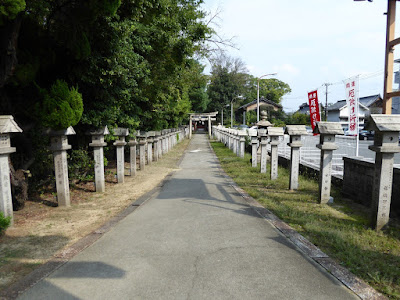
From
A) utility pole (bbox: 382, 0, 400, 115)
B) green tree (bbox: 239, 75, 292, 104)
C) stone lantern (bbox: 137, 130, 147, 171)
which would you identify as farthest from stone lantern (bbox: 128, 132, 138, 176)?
green tree (bbox: 239, 75, 292, 104)

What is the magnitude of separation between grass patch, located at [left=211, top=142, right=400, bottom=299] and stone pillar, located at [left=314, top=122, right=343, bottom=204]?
29cm

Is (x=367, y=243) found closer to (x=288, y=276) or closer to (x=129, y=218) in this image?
(x=288, y=276)

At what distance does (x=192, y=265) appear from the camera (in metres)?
3.52

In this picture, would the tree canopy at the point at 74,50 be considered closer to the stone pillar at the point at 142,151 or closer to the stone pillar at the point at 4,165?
the stone pillar at the point at 4,165

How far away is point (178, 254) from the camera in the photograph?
385 cm

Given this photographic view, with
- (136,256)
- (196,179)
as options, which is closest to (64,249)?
(136,256)

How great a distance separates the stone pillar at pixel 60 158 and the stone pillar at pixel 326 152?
18.4 feet

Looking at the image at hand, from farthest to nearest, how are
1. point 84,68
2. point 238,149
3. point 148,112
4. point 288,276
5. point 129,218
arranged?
point 238,149
point 148,112
point 84,68
point 129,218
point 288,276

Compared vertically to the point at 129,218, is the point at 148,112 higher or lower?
higher

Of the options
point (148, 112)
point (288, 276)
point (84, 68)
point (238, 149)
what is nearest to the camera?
point (288, 276)

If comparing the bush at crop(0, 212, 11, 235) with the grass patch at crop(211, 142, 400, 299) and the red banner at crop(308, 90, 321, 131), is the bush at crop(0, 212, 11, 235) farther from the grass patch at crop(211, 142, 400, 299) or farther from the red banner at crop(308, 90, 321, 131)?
the red banner at crop(308, 90, 321, 131)

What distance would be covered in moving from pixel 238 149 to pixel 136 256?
1299 cm

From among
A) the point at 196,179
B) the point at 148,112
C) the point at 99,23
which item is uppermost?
the point at 99,23

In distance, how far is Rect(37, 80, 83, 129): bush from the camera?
5730 millimetres
